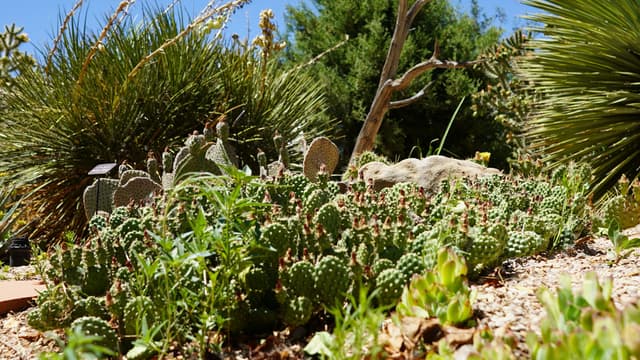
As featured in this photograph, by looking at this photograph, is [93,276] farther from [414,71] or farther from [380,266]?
[414,71]

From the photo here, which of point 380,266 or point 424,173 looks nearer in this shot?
point 380,266

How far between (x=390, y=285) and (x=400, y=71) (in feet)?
39.2

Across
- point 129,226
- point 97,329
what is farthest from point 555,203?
point 97,329

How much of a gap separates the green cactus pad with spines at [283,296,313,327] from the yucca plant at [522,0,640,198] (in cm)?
401

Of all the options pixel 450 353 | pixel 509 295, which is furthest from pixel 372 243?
pixel 450 353

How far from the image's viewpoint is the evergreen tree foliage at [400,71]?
44.5 ft

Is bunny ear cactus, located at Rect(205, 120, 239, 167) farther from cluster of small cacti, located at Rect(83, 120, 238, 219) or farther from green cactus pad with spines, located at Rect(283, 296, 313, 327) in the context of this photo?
green cactus pad with spines, located at Rect(283, 296, 313, 327)

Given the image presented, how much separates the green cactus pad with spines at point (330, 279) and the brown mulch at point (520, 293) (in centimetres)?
20

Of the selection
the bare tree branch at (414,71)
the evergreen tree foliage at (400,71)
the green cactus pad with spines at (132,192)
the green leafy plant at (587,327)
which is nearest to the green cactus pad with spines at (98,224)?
the green cactus pad with spines at (132,192)

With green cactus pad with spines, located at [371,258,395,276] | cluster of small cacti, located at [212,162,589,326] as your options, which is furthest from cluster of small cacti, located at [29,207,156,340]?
green cactus pad with spines, located at [371,258,395,276]

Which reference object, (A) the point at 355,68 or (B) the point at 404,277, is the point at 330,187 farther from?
(A) the point at 355,68

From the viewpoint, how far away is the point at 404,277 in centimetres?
215

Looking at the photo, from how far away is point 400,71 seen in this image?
539 inches

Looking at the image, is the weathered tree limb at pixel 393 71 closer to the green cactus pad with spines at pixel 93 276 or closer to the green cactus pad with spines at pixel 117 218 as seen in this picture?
the green cactus pad with spines at pixel 117 218
